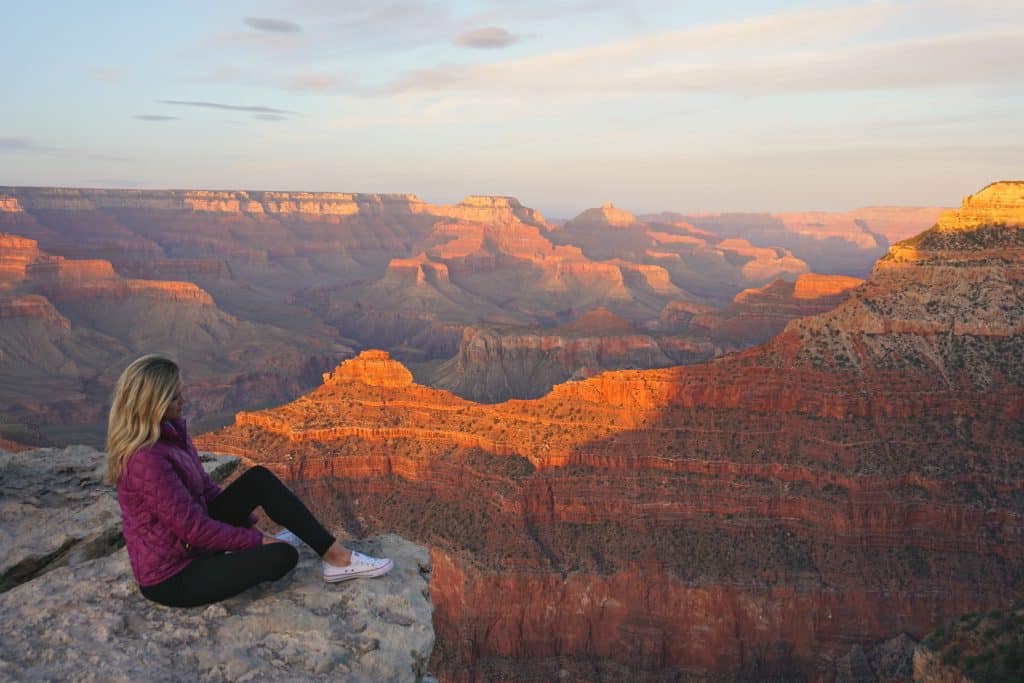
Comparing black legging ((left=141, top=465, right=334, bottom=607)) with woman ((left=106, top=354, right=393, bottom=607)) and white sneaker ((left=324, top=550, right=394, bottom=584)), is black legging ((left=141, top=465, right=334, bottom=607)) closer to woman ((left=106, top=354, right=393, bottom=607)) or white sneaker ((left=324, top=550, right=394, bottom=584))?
woman ((left=106, top=354, right=393, bottom=607))

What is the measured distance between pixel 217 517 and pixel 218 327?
149662mm

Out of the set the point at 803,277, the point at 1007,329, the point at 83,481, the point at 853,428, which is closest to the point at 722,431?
the point at 853,428

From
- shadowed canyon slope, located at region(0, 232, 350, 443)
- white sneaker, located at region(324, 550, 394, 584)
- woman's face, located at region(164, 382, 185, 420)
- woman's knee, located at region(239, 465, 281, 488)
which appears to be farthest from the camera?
shadowed canyon slope, located at region(0, 232, 350, 443)

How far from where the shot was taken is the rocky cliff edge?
8.75m

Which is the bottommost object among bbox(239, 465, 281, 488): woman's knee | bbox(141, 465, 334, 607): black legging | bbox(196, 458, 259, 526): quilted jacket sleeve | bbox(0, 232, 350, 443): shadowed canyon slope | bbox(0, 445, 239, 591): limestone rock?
bbox(0, 232, 350, 443): shadowed canyon slope

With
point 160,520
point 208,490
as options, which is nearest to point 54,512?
point 208,490

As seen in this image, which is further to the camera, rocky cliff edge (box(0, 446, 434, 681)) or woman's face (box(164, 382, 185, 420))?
woman's face (box(164, 382, 185, 420))

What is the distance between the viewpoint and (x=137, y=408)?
372 inches

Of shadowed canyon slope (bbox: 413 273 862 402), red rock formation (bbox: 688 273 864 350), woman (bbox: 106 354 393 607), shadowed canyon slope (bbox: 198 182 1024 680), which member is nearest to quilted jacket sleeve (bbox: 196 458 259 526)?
woman (bbox: 106 354 393 607)

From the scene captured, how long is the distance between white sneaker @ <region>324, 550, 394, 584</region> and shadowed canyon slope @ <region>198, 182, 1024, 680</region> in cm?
2818

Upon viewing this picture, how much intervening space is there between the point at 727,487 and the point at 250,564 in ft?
111

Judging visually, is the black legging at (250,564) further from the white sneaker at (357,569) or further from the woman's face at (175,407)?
the woman's face at (175,407)

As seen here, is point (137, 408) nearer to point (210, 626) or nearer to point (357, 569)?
point (210, 626)

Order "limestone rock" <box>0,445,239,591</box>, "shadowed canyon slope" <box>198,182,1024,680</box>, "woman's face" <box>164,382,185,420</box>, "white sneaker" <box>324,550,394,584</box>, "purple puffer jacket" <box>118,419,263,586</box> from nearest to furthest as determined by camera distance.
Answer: "purple puffer jacket" <box>118,419,263,586</box> < "woman's face" <box>164,382,185,420</box> < "white sneaker" <box>324,550,394,584</box> < "limestone rock" <box>0,445,239,591</box> < "shadowed canyon slope" <box>198,182,1024,680</box>
